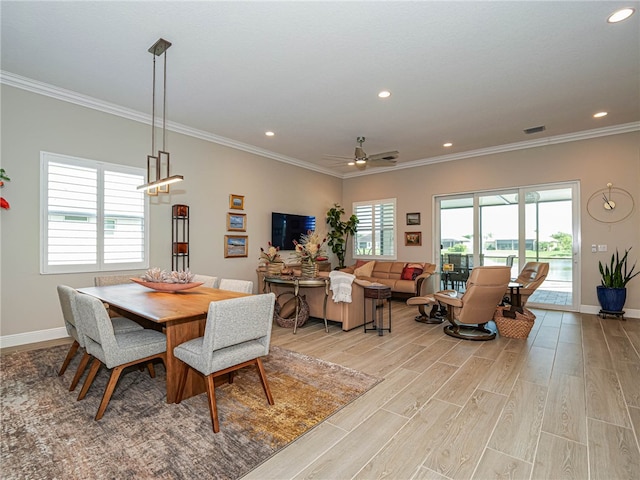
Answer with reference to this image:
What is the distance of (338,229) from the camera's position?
27.4 ft

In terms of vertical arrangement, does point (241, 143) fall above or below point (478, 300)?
above

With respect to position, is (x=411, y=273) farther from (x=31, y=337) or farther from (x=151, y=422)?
(x=31, y=337)

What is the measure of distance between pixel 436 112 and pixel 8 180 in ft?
18.3

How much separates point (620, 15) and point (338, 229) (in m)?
6.24

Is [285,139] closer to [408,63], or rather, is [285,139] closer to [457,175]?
[408,63]

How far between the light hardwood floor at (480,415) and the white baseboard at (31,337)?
199mm

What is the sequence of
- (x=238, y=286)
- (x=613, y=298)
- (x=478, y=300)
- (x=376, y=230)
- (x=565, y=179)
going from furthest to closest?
(x=376, y=230) → (x=565, y=179) → (x=613, y=298) → (x=478, y=300) → (x=238, y=286)

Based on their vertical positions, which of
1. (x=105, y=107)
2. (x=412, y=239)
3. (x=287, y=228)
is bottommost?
(x=412, y=239)

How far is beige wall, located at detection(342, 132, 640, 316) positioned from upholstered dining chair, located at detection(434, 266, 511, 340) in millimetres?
2740

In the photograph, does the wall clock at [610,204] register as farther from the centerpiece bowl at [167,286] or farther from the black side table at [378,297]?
the centerpiece bowl at [167,286]

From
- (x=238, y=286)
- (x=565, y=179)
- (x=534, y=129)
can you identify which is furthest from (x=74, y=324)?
(x=565, y=179)

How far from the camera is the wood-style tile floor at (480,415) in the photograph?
6.08ft

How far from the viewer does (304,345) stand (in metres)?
4.02

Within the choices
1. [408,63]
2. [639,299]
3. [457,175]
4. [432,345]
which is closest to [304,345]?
[432,345]
